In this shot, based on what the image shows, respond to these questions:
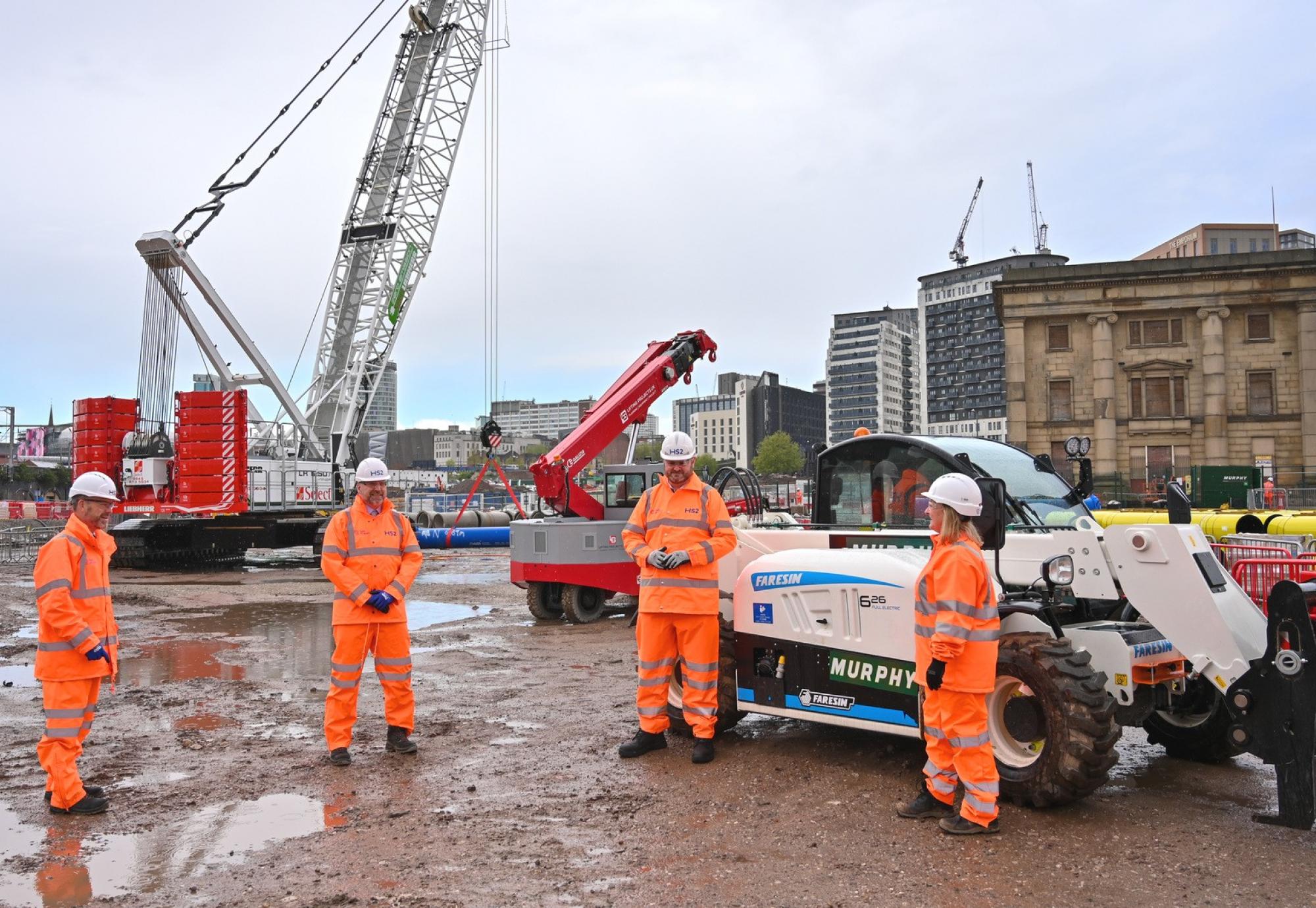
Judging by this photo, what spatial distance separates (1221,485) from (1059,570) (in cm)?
3498

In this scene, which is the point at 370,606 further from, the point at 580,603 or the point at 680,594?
the point at 580,603

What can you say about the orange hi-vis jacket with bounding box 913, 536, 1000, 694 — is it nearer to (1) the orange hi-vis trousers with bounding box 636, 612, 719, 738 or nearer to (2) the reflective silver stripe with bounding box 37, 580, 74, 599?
(1) the orange hi-vis trousers with bounding box 636, 612, 719, 738

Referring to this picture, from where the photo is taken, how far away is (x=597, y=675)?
956 cm

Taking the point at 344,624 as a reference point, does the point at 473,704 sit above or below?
below

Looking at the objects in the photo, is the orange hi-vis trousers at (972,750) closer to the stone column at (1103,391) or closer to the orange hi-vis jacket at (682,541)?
the orange hi-vis jacket at (682,541)

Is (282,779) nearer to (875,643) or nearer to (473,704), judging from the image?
(473,704)

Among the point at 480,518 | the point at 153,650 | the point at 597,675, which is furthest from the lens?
the point at 480,518

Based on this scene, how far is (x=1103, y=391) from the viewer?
4706 centimetres

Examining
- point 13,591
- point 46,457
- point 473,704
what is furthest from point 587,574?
point 46,457

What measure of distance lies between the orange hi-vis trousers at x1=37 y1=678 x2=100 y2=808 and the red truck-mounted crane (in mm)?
7678

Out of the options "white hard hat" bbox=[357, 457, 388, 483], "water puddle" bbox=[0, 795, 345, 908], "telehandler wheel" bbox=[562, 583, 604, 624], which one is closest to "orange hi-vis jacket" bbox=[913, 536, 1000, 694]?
"water puddle" bbox=[0, 795, 345, 908]

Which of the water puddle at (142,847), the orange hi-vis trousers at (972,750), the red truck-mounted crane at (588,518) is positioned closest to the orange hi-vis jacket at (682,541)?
the orange hi-vis trousers at (972,750)

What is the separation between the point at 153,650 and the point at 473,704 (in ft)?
17.1

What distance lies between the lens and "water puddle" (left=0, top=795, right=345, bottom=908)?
4.48 m
